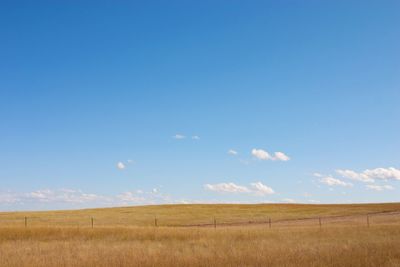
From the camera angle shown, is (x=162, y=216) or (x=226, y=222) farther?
(x=162, y=216)

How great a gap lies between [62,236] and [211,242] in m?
12.7

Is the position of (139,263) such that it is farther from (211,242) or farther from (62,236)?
(62,236)

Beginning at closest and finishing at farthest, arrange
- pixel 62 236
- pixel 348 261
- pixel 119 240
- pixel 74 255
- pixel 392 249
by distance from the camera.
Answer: pixel 348 261
pixel 392 249
pixel 74 255
pixel 119 240
pixel 62 236

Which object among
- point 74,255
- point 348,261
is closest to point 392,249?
point 348,261

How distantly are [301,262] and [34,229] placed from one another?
2470 centimetres

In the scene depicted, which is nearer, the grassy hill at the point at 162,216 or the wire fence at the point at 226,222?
the wire fence at the point at 226,222

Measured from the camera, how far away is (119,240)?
2922 cm

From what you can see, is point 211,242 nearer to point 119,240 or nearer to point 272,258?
point 119,240

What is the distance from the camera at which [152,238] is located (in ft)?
100

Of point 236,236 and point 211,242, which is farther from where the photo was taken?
→ point 236,236

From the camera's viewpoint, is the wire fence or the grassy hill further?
the grassy hill

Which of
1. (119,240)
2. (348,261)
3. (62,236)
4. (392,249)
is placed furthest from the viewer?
(62,236)

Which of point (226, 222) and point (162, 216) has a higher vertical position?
point (162, 216)

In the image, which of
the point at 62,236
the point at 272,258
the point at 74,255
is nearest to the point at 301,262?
the point at 272,258
